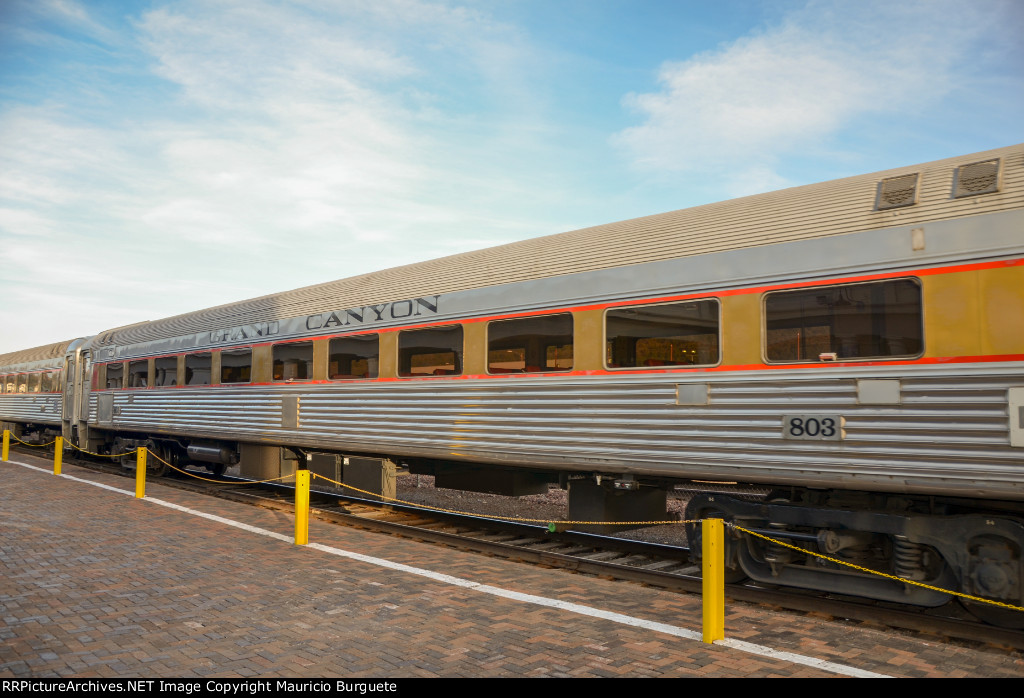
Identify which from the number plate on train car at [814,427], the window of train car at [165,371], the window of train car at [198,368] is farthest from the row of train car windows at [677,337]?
the window of train car at [165,371]

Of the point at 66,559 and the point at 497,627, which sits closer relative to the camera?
the point at 497,627

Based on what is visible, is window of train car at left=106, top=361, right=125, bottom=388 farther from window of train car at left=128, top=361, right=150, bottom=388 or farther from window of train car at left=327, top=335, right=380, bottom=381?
window of train car at left=327, top=335, right=380, bottom=381

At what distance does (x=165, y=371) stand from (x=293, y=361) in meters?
5.73

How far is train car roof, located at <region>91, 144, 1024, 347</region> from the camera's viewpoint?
6.06 meters

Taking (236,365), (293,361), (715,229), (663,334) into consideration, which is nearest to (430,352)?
(293,361)

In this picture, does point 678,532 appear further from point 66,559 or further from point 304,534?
point 66,559

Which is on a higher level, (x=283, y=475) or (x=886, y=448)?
(x=886, y=448)

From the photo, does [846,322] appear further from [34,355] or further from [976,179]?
[34,355]

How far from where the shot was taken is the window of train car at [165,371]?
16.3 metres

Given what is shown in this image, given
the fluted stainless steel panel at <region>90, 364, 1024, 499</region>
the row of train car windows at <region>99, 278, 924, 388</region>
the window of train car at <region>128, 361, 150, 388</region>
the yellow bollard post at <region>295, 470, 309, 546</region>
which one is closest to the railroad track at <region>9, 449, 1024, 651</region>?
the fluted stainless steel panel at <region>90, 364, 1024, 499</region>

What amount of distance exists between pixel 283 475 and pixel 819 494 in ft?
31.3

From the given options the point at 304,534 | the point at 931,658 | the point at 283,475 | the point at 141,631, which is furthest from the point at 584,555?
the point at 283,475

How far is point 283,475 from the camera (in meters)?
13.4
